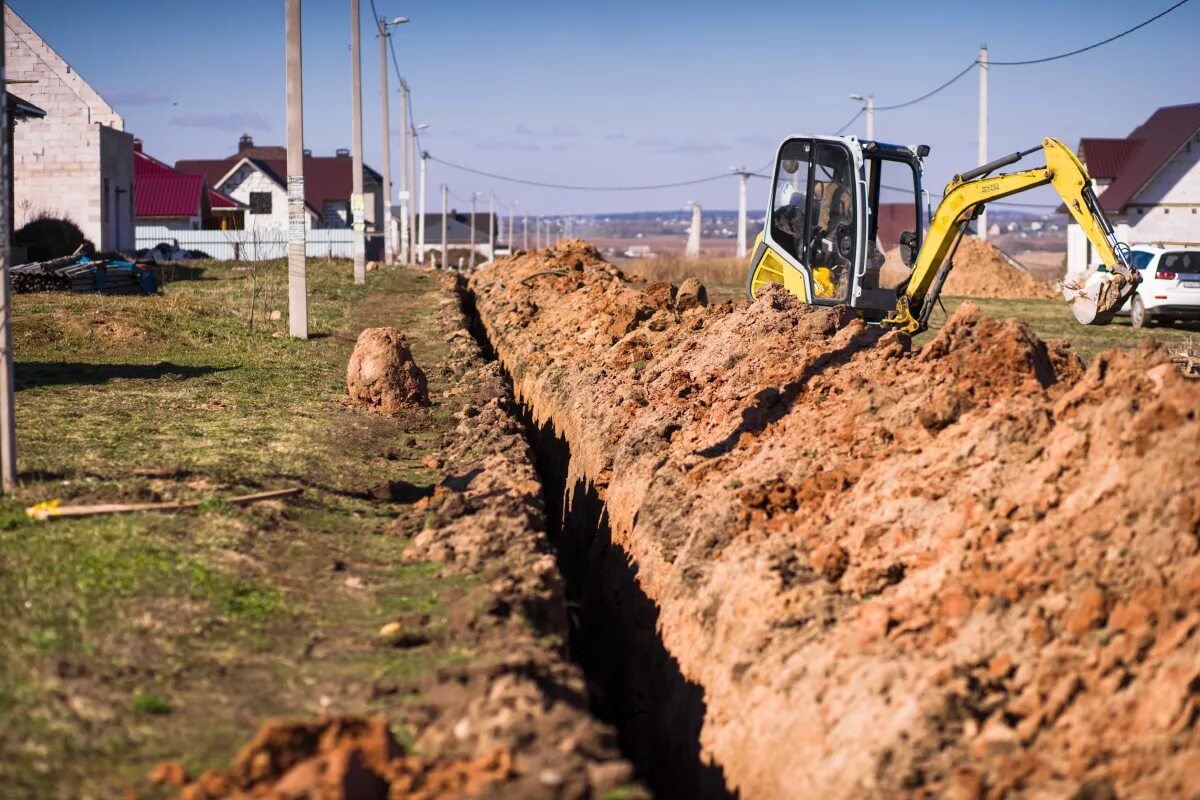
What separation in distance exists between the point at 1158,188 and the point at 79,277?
103 ft

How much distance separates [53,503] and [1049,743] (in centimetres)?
554

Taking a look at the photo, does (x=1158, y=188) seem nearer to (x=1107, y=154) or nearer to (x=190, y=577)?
(x=1107, y=154)

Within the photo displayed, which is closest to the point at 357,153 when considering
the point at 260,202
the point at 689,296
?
the point at 689,296

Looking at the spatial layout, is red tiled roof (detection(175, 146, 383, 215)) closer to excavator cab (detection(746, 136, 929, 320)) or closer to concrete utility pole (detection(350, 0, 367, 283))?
concrete utility pole (detection(350, 0, 367, 283))

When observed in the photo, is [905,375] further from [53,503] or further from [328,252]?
[328,252]

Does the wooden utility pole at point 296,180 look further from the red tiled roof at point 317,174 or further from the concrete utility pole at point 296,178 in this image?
the red tiled roof at point 317,174

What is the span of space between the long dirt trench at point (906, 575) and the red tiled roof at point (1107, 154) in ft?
119

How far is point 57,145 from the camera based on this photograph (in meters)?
35.2

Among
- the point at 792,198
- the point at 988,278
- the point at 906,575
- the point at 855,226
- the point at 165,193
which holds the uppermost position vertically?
Answer: the point at 165,193

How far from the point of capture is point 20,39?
35.7m

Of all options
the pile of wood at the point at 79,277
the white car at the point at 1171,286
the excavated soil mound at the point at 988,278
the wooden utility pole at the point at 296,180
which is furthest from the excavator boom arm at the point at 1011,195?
the excavated soil mound at the point at 988,278

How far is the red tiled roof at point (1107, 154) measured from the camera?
1694 inches

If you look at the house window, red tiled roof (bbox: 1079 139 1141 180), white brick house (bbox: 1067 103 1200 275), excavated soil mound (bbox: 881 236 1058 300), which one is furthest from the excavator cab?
the house window

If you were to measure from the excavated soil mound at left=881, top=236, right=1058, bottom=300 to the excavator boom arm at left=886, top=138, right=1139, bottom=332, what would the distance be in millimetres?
25656
